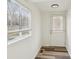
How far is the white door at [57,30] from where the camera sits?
274 inches

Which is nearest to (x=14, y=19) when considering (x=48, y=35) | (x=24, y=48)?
(x=24, y=48)

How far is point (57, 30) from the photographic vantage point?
6977 mm

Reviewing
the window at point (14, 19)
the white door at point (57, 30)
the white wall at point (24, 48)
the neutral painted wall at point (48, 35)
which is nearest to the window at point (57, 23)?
the white door at point (57, 30)

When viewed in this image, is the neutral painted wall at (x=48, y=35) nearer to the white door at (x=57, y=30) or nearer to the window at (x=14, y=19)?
the white door at (x=57, y=30)

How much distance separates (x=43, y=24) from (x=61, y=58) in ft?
9.54

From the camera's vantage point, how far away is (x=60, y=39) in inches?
275

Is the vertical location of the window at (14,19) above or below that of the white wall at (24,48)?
above

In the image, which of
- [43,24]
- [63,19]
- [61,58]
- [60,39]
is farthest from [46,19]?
[61,58]

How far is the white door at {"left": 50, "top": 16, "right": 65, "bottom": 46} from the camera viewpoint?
6949 mm
